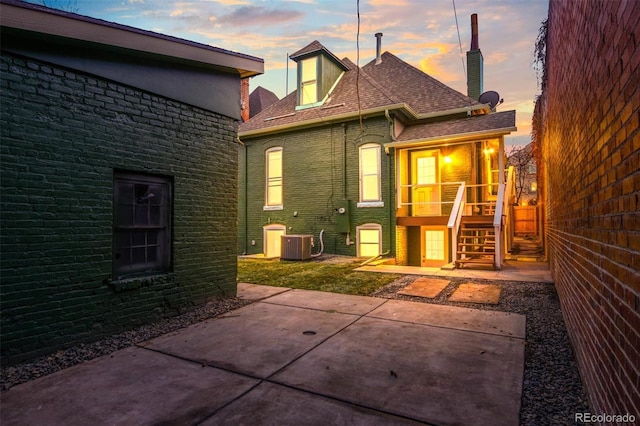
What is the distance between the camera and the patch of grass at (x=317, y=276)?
725 centimetres

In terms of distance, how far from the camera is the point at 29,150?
362cm

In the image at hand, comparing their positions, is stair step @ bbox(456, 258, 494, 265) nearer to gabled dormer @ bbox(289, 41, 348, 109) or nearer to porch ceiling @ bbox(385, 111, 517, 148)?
porch ceiling @ bbox(385, 111, 517, 148)

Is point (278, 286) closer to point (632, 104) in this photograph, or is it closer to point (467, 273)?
point (467, 273)

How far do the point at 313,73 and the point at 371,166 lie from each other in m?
4.90

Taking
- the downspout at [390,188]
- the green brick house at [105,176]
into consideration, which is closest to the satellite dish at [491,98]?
the downspout at [390,188]

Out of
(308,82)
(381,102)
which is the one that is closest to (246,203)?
(308,82)

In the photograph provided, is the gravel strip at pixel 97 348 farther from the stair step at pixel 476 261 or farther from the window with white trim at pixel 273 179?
the window with white trim at pixel 273 179

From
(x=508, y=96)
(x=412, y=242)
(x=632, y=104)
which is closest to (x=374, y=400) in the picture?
(x=632, y=104)

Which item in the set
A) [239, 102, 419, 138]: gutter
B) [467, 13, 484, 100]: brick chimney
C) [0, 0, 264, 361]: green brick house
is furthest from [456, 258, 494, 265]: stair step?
[467, 13, 484, 100]: brick chimney

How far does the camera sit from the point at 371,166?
1225cm

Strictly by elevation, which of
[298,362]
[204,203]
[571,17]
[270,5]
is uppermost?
[270,5]

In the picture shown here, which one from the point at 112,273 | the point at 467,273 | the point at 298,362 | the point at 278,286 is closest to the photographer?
the point at 298,362

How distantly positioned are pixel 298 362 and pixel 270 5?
6.65m

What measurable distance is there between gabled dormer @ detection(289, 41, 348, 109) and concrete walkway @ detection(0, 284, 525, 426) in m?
11.1
